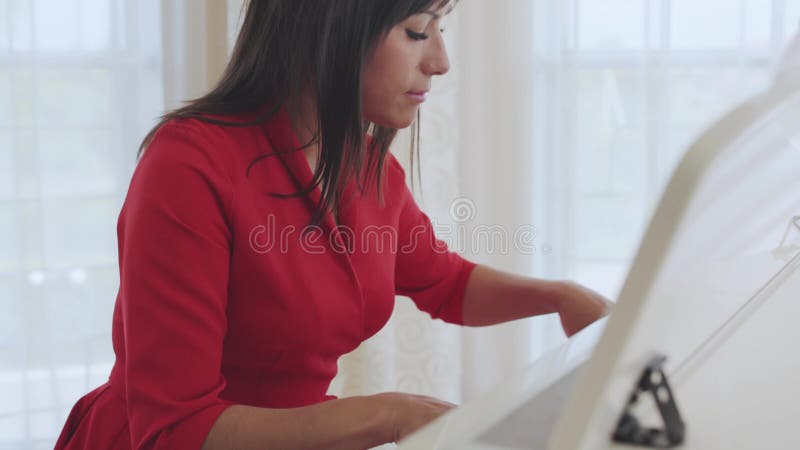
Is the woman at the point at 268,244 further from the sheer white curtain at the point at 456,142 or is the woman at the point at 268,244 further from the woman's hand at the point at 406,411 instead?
the sheer white curtain at the point at 456,142

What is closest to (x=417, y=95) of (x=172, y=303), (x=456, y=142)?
(x=172, y=303)

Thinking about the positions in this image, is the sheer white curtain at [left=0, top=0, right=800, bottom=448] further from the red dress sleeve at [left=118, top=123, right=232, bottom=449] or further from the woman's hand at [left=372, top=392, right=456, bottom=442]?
the woman's hand at [left=372, top=392, right=456, bottom=442]

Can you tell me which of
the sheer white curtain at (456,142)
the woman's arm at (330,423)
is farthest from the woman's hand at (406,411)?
the sheer white curtain at (456,142)

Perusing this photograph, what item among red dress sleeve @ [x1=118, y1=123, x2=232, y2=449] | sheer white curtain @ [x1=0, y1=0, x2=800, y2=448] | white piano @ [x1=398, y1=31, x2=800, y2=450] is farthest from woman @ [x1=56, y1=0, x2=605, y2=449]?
sheer white curtain @ [x1=0, y1=0, x2=800, y2=448]

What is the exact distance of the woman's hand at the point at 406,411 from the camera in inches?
30.0

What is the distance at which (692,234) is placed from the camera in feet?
1.39

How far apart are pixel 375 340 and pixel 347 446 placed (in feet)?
4.60

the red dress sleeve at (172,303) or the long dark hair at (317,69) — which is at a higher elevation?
the long dark hair at (317,69)

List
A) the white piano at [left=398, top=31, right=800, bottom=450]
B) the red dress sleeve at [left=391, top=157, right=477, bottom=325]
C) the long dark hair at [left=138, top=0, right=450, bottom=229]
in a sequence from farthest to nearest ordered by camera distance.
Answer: the red dress sleeve at [left=391, top=157, right=477, bottom=325] < the long dark hair at [left=138, top=0, right=450, bottom=229] < the white piano at [left=398, top=31, right=800, bottom=450]

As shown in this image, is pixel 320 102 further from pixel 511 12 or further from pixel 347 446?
pixel 511 12

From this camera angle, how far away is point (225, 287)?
983 millimetres

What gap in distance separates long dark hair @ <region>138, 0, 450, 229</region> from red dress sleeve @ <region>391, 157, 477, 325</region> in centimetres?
24

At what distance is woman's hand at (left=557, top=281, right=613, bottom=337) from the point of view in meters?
1.20

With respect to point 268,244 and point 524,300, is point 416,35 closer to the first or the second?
point 268,244
